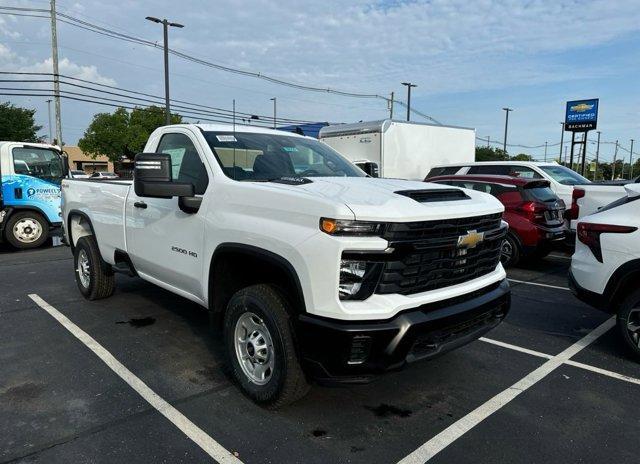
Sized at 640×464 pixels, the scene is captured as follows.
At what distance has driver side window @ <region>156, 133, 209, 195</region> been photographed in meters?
3.88

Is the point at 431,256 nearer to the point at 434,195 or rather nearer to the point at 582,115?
the point at 434,195

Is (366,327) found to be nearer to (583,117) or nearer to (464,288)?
(464,288)

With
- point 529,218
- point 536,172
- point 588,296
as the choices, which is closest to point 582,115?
point 536,172

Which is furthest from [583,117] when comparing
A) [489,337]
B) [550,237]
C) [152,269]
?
[152,269]

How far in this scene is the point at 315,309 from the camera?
2.81 metres

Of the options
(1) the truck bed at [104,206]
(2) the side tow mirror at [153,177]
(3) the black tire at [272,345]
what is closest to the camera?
(3) the black tire at [272,345]

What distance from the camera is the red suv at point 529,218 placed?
809 cm

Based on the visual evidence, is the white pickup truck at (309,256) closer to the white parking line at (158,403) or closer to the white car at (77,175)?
the white parking line at (158,403)

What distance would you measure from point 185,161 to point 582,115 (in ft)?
100

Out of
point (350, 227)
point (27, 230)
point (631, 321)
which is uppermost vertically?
point (350, 227)

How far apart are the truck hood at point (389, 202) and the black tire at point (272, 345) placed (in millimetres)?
742

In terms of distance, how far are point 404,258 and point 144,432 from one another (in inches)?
76.7

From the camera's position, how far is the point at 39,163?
10.7 metres

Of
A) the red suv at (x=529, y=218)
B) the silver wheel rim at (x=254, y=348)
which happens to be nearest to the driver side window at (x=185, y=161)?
the silver wheel rim at (x=254, y=348)
